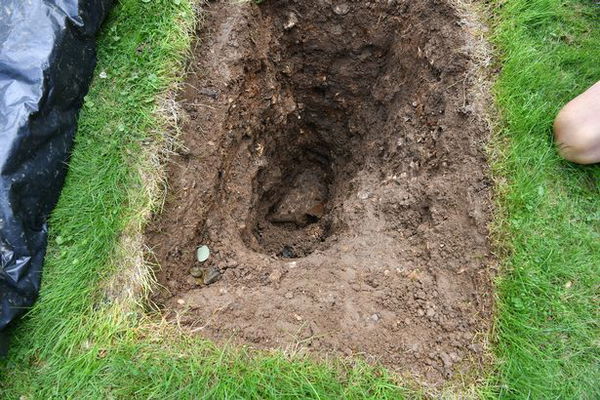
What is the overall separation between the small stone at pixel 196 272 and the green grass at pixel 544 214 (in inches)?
57.6

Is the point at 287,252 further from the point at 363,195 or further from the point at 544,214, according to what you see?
the point at 544,214

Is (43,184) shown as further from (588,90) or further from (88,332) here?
(588,90)

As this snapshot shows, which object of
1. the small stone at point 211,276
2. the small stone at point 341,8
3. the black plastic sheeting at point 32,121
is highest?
the small stone at point 341,8

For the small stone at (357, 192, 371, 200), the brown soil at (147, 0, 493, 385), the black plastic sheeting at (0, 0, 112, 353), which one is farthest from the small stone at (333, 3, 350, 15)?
the black plastic sheeting at (0, 0, 112, 353)

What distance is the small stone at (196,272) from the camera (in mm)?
2148

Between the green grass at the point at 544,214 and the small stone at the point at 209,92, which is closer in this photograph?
the green grass at the point at 544,214

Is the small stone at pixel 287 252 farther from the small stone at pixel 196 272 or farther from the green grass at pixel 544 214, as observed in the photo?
the green grass at pixel 544 214

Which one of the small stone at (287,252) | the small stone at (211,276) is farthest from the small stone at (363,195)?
the small stone at (211,276)

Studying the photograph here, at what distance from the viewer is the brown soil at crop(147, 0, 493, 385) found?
1921mm

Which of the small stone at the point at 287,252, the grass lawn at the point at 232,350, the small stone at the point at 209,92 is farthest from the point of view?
the small stone at the point at 287,252

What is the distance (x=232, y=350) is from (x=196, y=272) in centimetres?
47

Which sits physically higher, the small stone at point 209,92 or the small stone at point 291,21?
the small stone at point 291,21

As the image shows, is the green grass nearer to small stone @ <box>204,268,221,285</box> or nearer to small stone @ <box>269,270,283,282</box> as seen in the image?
small stone @ <box>269,270,283,282</box>

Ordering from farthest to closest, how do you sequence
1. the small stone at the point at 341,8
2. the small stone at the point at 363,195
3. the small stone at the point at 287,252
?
the small stone at the point at 287,252
the small stone at the point at 341,8
the small stone at the point at 363,195
